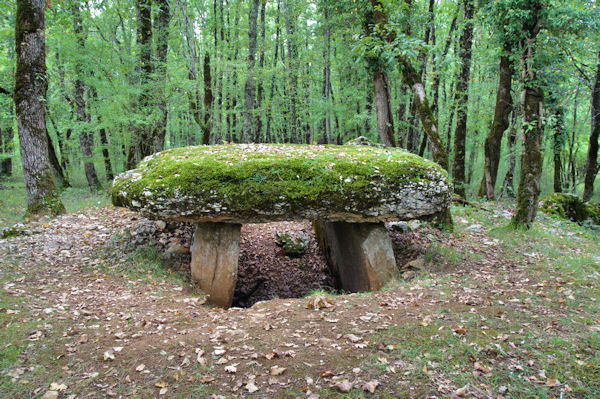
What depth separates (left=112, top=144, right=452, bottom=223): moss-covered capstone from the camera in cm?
497

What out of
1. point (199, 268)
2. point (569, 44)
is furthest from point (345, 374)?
point (569, 44)

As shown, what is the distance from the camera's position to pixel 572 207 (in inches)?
404

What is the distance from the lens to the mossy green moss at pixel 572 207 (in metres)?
9.86

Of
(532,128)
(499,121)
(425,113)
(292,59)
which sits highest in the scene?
(292,59)

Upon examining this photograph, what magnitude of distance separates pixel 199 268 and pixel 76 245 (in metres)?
2.44

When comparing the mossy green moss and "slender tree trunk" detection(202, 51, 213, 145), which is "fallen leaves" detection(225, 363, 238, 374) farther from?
the mossy green moss

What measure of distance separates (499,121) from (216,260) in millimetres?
9330

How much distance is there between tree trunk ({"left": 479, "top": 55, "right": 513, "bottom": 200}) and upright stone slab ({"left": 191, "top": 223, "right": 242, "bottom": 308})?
865 cm

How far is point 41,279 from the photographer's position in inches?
191

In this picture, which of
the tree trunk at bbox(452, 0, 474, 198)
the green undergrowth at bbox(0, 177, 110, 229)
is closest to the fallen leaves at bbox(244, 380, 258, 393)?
the green undergrowth at bbox(0, 177, 110, 229)

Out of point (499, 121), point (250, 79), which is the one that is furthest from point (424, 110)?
point (250, 79)

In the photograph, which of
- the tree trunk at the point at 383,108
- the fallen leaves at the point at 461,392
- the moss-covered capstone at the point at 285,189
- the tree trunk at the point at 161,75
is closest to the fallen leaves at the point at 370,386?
the fallen leaves at the point at 461,392

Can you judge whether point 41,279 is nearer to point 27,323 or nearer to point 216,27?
point 27,323

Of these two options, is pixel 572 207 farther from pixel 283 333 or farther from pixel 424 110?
pixel 283 333
